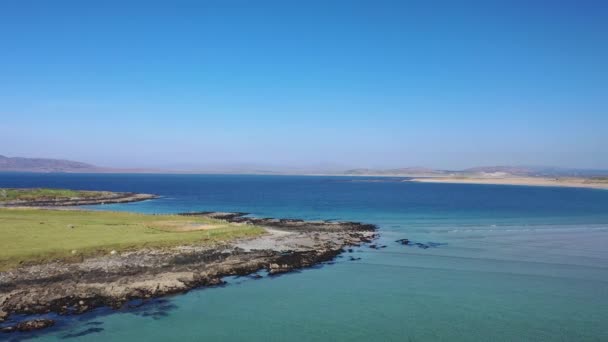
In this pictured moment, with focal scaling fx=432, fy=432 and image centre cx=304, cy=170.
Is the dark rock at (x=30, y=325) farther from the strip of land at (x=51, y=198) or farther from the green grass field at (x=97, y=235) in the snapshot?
the strip of land at (x=51, y=198)

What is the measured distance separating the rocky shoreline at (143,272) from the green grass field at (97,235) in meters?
1.57

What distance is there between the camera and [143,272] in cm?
2794

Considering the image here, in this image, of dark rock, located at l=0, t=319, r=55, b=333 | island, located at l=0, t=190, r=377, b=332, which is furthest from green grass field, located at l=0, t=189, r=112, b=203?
dark rock, located at l=0, t=319, r=55, b=333

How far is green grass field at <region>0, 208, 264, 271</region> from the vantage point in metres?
29.8

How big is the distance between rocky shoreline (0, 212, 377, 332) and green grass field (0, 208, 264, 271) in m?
1.57

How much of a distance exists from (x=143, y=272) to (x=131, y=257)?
13.5 ft

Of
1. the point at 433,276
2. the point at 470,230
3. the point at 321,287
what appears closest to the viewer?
the point at 321,287

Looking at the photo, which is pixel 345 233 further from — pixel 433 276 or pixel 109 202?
pixel 109 202

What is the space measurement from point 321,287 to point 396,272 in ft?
22.3

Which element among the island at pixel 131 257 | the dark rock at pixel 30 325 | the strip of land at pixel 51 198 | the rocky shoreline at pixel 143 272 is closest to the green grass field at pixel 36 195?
the strip of land at pixel 51 198

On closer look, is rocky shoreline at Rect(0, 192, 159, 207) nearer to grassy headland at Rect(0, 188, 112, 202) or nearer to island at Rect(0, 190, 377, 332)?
grassy headland at Rect(0, 188, 112, 202)

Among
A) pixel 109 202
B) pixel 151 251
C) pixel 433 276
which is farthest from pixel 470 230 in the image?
pixel 109 202

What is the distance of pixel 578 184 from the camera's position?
18062cm

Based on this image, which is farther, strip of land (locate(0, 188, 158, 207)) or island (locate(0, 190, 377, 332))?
strip of land (locate(0, 188, 158, 207))
